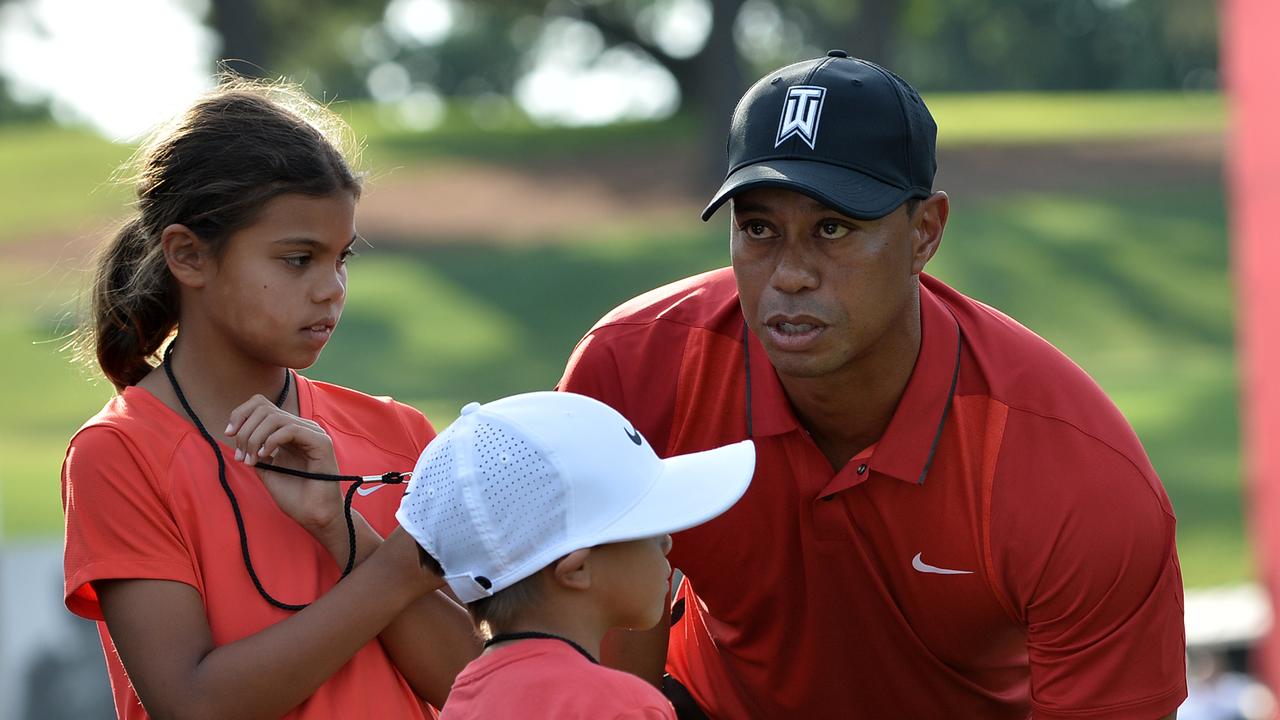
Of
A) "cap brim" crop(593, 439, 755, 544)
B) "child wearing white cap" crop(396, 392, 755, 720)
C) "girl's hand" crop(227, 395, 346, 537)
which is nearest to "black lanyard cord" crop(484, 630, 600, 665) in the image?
"child wearing white cap" crop(396, 392, 755, 720)

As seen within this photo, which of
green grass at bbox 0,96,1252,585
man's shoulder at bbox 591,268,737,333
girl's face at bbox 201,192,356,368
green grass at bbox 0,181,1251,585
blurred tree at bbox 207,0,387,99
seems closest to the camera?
girl's face at bbox 201,192,356,368

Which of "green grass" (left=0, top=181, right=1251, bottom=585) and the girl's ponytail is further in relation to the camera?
"green grass" (left=0, top=181, right=1251, bottom=585)

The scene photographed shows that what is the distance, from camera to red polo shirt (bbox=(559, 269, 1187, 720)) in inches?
114

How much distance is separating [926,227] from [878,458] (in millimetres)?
468

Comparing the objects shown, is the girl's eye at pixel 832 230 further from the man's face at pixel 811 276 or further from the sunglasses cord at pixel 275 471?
the sunglasses cord at pixel 275 471

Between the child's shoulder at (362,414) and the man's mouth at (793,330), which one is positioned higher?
the man's mouth at (793,330)

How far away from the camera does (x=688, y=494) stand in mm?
2533

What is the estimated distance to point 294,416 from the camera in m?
2.65

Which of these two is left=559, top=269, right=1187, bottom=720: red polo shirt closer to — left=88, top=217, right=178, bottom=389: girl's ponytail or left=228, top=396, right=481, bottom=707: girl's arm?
left=228, top=396, right=481, bottom=707: girl's arm

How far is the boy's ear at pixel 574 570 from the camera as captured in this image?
2.39 meters

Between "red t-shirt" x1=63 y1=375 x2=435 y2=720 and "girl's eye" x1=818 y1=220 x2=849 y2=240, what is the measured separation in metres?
0.97

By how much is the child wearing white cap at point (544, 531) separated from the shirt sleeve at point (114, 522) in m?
0.39

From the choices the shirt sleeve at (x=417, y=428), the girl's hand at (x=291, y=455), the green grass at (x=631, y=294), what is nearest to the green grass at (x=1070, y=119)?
the green grass at (x=631, y=294)

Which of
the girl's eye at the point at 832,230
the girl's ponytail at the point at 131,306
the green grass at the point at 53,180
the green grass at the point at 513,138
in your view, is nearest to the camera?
the girl's ponytail at the point at 131,306
